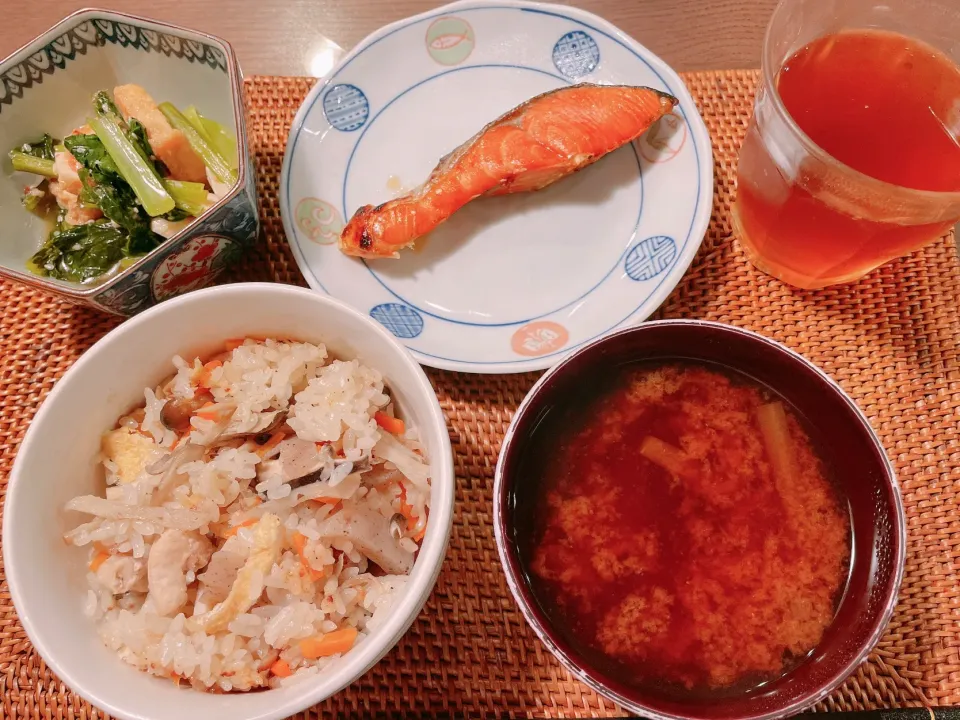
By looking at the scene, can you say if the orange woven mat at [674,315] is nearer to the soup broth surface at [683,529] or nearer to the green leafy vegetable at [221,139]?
the green leafy vegetable at [221,139]

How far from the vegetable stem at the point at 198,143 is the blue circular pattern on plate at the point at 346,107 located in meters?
0.26

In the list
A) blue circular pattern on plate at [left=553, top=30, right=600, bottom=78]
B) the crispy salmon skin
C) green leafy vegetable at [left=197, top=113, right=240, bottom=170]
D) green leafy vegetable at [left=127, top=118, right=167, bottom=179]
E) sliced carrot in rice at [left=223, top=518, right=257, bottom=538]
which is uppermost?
green leafy vegetable at [left=127, top=118, right=167, bottom=179]

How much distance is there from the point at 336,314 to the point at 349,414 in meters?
0.16

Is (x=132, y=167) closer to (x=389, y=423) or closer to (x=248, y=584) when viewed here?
(x=389, y=423)

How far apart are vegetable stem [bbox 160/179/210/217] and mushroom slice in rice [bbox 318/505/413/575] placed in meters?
0.74

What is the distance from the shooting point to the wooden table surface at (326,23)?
1.89 m

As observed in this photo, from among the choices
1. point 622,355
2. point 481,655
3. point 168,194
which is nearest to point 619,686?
point 481,655

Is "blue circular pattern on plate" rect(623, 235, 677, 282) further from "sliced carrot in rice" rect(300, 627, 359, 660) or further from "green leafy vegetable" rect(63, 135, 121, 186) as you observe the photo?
"green leafy vegetable" rect(63, 135, 121, 186)

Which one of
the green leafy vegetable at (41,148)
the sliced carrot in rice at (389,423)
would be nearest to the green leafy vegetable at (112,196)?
the green leafy vegetable at (41,148)

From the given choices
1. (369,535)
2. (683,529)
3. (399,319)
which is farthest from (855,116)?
(369,535)

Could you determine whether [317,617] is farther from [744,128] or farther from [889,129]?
[744,128]

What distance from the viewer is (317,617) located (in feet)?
3.34

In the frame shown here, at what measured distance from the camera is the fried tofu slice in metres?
1.45

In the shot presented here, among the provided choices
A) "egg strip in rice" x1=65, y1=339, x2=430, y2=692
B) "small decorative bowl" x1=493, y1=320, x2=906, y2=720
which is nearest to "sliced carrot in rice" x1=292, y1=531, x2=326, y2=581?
"egg strip in rice" x1=65, y1=339, x2=430, y2=692
